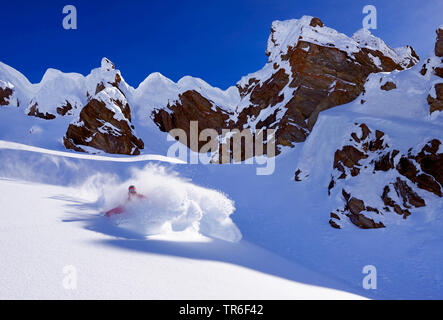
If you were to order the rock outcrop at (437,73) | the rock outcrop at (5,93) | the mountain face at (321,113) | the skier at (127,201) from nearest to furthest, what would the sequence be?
the skier at (127,201)
the mountain face at (321,113)
the rock outcrop at (437,73)
the rock outcrop at (5,93)

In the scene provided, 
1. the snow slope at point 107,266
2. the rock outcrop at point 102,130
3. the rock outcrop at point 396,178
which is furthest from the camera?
the rock outcrop at point 102,130

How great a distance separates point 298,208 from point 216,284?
1176 cm

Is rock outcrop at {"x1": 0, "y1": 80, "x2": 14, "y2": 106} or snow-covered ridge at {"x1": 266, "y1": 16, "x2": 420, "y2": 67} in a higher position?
rock outcrop at {"x1": 0, "y1": 80, "x2": 14, "y2": 106}

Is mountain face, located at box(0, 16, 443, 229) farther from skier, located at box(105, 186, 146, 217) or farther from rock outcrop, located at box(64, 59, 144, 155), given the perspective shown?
skier, located at box(105, 186, 146, 217)

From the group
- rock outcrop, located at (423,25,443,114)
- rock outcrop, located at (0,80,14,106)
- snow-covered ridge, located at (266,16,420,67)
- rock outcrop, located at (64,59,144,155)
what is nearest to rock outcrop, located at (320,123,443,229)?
rock outcrop, located at (423,25,443,114)

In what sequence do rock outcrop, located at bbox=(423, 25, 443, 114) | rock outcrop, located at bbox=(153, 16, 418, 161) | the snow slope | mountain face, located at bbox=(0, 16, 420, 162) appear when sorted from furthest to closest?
mountain face, located at bbox=(0, 16, 420, 162)
rock outcrop, located at bbox=(153, 16, 418, 161)
rock outcrop, located at bbox=(423, 25, 443, 114)
the snow slope

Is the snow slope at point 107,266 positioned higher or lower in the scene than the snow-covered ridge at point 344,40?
lower

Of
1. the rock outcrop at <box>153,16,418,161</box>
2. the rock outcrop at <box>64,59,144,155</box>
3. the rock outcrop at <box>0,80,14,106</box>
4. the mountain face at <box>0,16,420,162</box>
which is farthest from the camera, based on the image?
the rock outcrop at <box>0,80,14,106</box>

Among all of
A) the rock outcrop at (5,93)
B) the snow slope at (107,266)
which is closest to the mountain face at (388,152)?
the snow slope at (107,266)

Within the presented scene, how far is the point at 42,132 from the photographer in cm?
3191

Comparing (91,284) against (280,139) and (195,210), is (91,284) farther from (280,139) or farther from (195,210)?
(280,139)

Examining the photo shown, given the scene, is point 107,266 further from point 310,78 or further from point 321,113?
point 310,78

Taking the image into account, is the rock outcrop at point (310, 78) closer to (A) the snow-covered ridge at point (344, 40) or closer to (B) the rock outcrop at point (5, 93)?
(A) the snow-covered ridge at point (344, 40)

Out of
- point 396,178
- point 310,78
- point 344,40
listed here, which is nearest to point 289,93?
point 310,78
